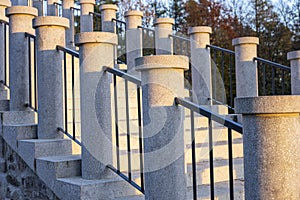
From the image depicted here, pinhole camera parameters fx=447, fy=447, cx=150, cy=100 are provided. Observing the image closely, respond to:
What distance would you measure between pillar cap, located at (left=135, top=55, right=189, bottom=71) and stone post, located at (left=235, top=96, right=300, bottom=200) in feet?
2.71

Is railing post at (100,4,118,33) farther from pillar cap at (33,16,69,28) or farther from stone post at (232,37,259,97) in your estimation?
pillar cap at (33,16,69,28)

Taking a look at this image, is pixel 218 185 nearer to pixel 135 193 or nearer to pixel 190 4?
pixel 135 193

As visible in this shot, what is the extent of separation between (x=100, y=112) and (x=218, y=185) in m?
1.42

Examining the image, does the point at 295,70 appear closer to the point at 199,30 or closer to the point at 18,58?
the point at 199,30

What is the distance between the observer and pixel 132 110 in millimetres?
6094

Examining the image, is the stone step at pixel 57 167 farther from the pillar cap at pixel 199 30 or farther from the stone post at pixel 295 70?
the pillar cap at pixel 199 30

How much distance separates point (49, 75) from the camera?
4477 mm

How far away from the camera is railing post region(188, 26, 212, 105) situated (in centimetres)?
723

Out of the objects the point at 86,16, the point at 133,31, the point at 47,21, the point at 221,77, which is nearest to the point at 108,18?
the point at 86,16

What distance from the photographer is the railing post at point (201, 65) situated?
723 centimetres

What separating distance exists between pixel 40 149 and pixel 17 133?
1.41 ft

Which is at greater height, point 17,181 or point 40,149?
point 40,149

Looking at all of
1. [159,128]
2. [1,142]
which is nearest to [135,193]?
[159,128]

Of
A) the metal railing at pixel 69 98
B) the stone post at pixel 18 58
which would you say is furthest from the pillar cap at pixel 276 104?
the stone post at pixel 18 58
